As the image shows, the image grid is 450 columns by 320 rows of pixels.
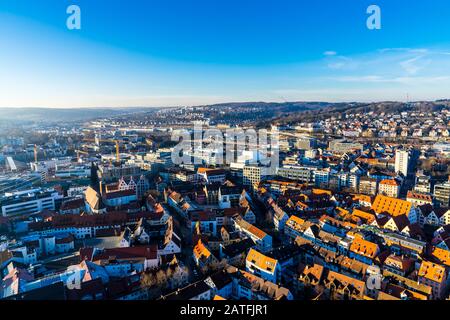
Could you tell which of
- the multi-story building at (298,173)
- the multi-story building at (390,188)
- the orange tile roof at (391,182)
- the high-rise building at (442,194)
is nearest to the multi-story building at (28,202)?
the multi-story building at (298,173)

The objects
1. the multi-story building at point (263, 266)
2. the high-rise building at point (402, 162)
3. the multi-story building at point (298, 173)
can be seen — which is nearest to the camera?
the multi-story building at point (263, 266)

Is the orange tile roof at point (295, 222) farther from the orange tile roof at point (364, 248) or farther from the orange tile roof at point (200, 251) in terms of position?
the orange tile roof at point (200, 251)

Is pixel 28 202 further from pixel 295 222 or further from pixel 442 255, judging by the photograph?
pixel 442 255

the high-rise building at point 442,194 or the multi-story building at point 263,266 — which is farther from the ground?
the high-rise building at point 442,194

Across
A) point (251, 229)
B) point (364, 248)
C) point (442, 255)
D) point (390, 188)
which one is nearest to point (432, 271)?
point (442, 255)

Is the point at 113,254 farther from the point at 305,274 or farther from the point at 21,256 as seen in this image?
the point at 305,274

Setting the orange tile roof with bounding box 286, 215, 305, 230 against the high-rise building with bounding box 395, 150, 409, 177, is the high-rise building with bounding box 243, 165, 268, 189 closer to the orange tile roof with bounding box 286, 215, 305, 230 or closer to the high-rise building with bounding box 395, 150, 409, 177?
the orange tile roof with bounding box 286, 215, 305, 230
